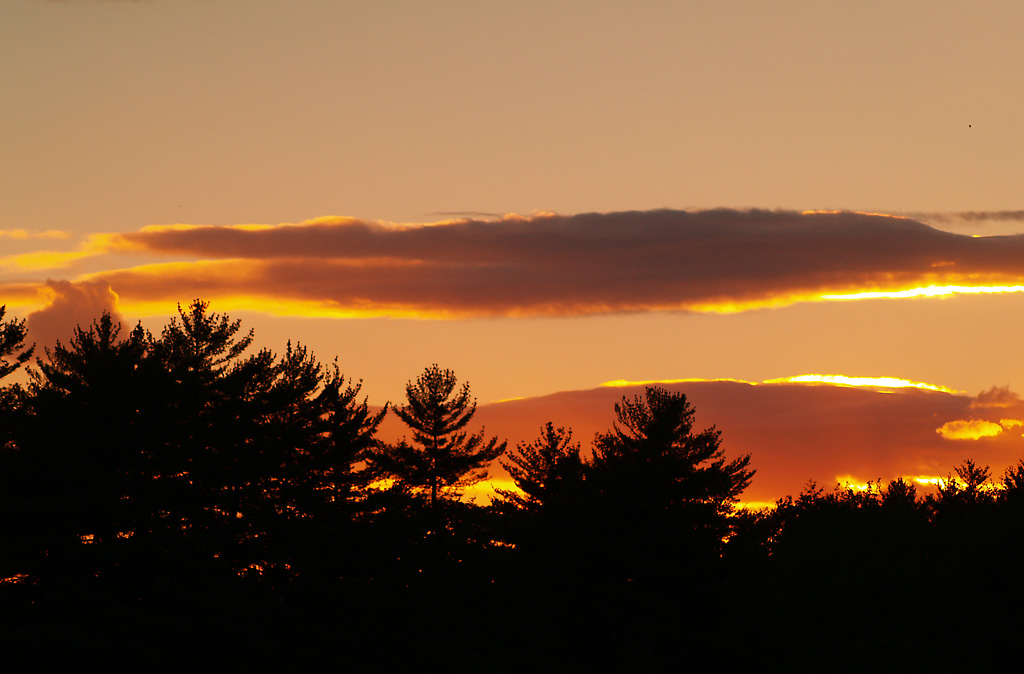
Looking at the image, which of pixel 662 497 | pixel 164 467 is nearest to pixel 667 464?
pixel 662 497

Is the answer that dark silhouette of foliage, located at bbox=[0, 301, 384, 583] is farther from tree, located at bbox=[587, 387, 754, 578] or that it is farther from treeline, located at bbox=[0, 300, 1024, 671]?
tree, located at bbox=[587, 387, 754, 578]

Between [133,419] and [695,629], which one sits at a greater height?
[133,419]

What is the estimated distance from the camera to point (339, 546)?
46.3 metres

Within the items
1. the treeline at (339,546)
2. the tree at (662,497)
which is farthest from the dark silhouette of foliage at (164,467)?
the tree at (662,497)

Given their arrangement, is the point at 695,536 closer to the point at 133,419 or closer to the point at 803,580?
the point at 803,580

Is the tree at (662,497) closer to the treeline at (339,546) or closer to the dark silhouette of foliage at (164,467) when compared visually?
the treeline at (339,546)

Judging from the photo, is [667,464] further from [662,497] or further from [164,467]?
[164,467]

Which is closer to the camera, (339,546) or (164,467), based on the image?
(164,467)

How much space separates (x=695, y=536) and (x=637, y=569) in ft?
9.23

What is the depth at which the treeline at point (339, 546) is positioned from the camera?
3644cm

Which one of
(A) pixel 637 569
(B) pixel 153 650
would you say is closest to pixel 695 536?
(A) pixel 637 569

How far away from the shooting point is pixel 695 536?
4362cm

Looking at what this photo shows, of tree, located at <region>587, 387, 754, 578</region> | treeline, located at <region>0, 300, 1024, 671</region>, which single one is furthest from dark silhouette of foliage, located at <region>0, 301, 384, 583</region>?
tree, located at <region>587, 387, 754, 578</region>

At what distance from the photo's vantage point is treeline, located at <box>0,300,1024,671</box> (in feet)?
120
